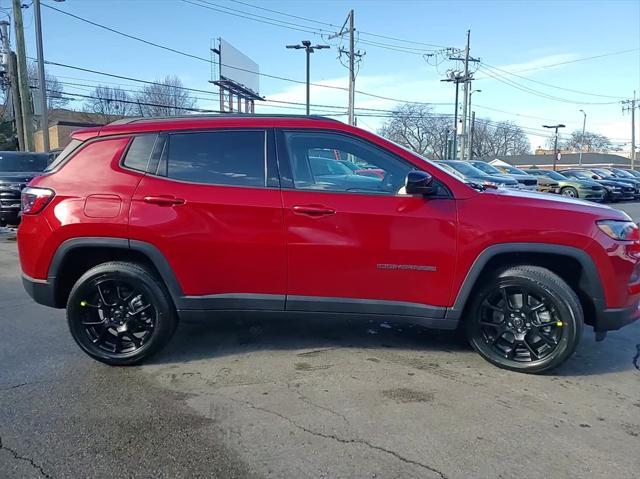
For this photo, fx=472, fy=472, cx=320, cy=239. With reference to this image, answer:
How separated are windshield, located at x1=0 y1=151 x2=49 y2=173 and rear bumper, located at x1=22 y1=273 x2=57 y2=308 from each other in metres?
9.59

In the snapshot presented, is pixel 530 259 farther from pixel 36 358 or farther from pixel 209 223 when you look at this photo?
pixel 36 358

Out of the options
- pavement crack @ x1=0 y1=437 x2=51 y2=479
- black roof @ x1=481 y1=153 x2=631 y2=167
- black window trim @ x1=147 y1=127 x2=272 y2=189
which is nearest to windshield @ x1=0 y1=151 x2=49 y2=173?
black window trim @ x1=147 y1=127 x2=272 y2=189

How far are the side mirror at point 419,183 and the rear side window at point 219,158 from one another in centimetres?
108

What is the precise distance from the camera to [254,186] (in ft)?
11.6

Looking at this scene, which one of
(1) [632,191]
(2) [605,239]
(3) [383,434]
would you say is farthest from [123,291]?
(1) [632,191]

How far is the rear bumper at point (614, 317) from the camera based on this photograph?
345 centimetres

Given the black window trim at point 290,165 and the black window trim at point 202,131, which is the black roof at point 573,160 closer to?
the black window trim at point 290,165

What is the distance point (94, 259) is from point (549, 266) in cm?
360

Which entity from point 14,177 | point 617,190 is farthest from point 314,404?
point 617,190

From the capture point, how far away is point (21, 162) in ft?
39.5

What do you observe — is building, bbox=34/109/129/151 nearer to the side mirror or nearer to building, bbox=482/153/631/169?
the side mirror

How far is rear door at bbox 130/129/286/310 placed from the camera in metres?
3.47

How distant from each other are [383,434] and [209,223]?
1875 millimetres

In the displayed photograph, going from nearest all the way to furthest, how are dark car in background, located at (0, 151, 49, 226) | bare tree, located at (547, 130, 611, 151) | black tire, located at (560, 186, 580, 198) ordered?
dark car in background, located at (0, 151, 49, 226) → black tire, located at (560, 186, 580, 198) → bare tree, located at (547, 130, 611, 151)
